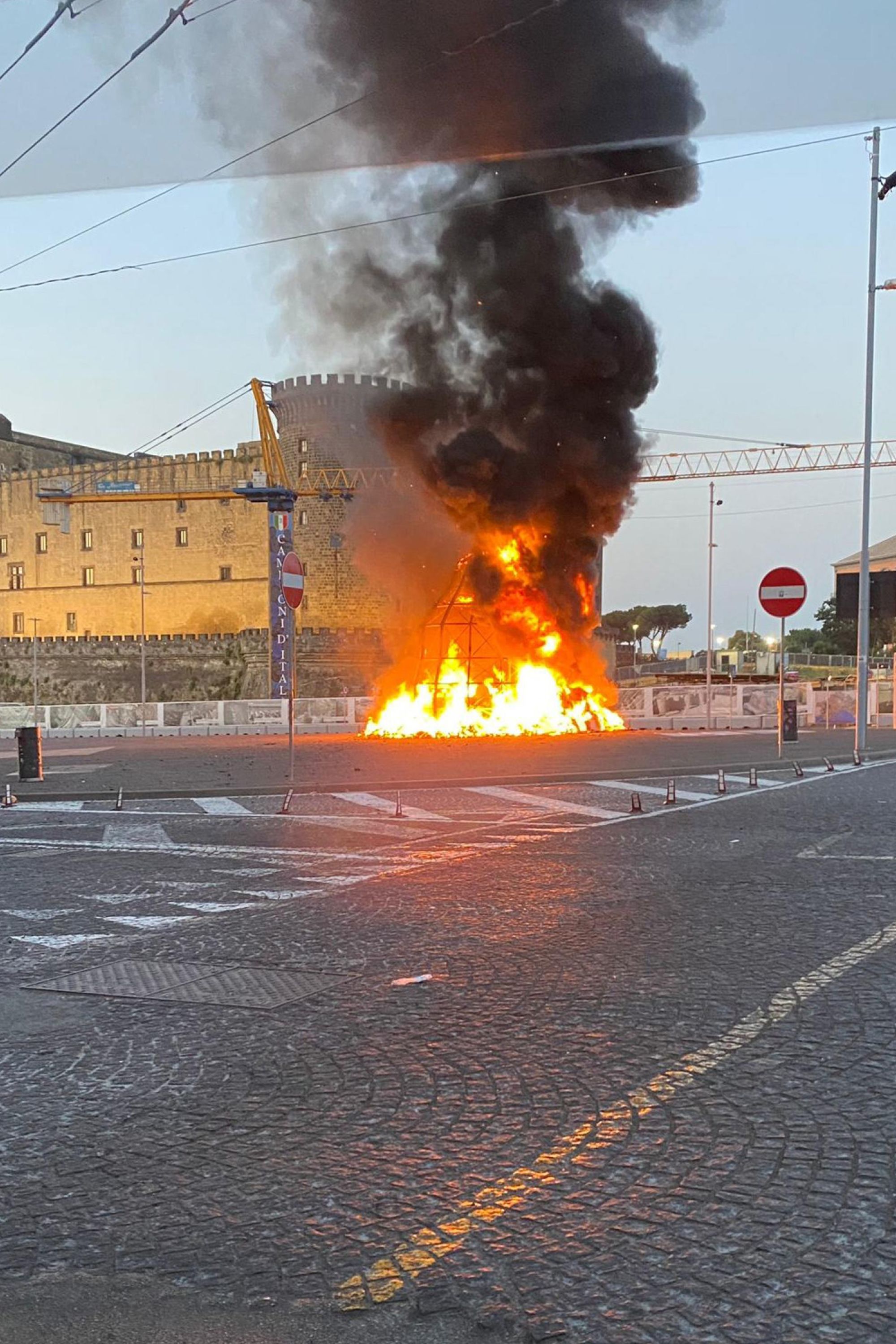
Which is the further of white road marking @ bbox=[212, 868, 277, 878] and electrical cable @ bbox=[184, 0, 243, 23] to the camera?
white road marking @ bbox=[212, 868, 277, 878]

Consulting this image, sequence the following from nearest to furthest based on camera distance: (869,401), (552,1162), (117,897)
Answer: (552,1162)
(117,897)
(869,401)

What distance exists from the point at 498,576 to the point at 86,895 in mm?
21734

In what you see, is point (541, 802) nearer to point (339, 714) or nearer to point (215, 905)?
point (215, 905)

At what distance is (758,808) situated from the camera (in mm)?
12352

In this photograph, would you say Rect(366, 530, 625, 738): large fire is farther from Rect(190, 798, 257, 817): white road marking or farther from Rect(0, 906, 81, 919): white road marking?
Rect(0, 906, 81, 919): white road marking

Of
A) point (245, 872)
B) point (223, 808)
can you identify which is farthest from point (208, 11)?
point (223, 808)

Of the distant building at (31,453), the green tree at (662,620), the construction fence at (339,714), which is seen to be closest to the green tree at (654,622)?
the green tree at (662,620)

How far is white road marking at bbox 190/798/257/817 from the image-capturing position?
12.4 meters

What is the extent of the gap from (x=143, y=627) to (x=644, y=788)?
68333 millimetres

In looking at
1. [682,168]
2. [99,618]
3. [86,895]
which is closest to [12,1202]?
[86,895]

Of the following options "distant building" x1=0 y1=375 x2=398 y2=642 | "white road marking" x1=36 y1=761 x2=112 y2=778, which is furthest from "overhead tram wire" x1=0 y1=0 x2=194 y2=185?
"distant building" x1=0 y1=375 x2=398 y2=642

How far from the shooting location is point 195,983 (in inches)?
214

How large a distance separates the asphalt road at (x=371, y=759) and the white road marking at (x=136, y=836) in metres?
2.64

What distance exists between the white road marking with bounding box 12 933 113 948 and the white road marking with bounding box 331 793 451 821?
5.55 meters
